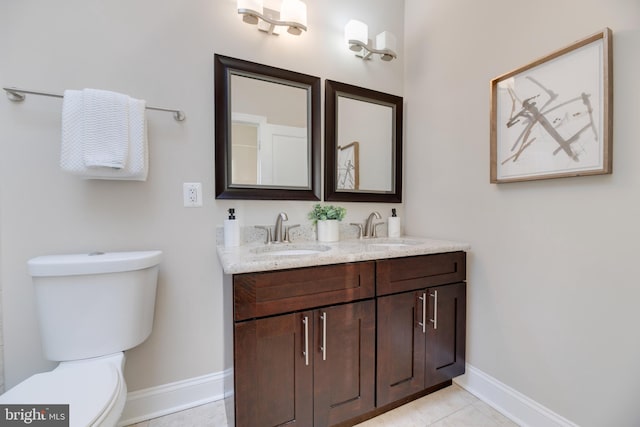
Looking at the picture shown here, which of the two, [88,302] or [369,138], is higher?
[369,138]

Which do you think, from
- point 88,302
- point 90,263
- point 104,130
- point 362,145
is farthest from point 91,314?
point 362,145

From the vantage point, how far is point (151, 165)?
4.30 feet

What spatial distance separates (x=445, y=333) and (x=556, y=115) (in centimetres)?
116

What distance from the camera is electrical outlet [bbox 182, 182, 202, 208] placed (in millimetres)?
1368

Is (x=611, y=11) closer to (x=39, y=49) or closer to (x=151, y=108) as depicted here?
(x=151, y=108)

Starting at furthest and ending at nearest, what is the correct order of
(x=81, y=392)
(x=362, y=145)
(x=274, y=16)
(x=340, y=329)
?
(x=362, y=145) → (x=274, y=16) → (x=340, y=329) → (x=81, y=392)

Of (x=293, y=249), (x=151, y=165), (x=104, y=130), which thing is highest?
(x=104, y=130)

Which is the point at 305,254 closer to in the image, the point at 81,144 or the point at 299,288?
the point at 299,288

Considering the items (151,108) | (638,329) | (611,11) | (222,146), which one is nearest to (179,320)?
(222,146)

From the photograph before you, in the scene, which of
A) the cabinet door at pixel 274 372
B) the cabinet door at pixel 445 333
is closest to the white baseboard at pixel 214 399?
the cabinet door at pixel 445 333

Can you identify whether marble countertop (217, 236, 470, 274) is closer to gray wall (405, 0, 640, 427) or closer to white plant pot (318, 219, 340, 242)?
white plant pot (318, 219, 340, 242)

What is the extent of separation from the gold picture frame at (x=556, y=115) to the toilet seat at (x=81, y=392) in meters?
1.82

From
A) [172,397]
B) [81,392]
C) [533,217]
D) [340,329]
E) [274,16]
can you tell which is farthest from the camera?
[274,16]

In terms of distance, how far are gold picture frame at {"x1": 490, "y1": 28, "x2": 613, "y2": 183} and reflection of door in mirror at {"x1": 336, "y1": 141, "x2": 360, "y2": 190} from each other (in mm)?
769
